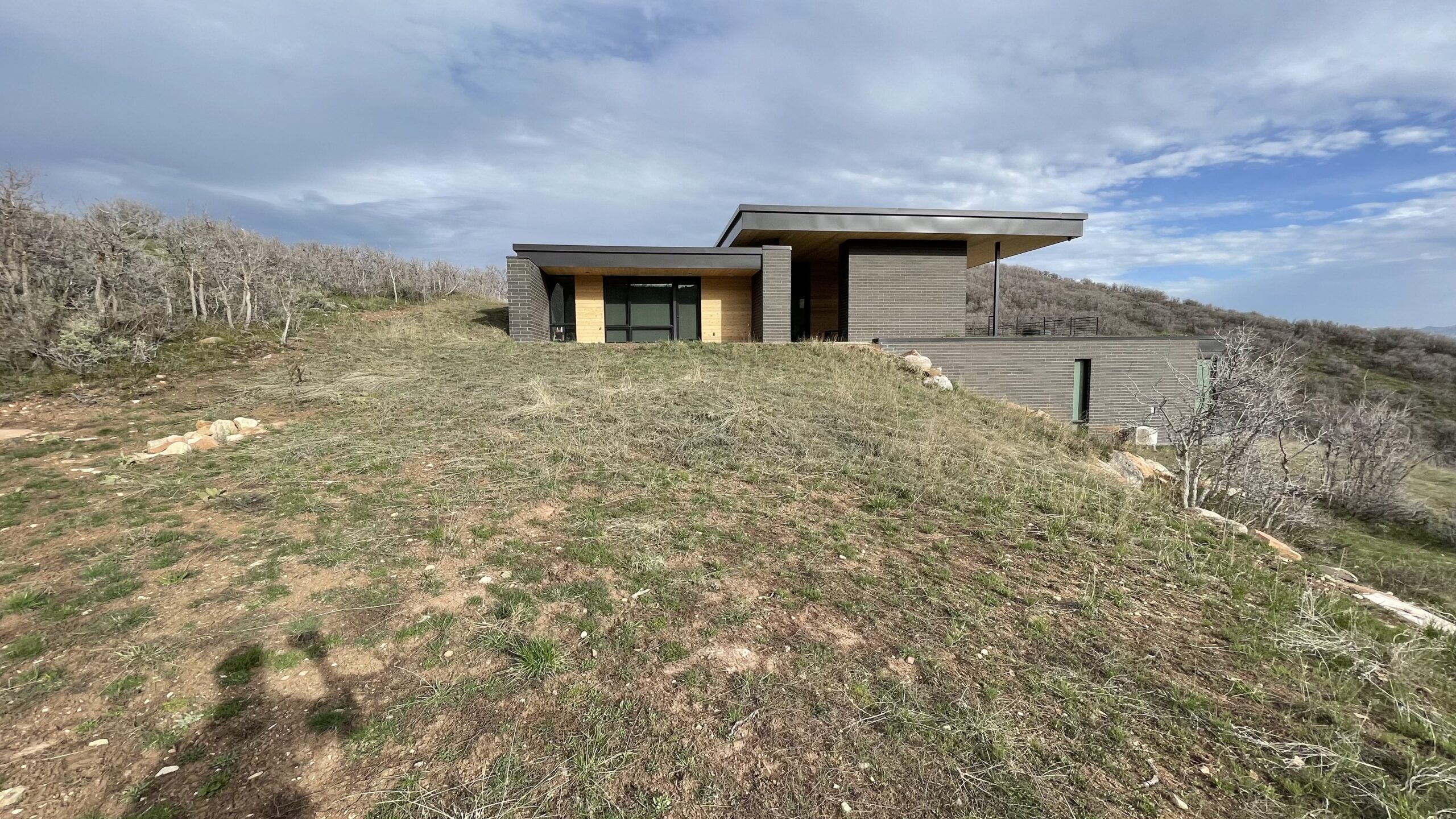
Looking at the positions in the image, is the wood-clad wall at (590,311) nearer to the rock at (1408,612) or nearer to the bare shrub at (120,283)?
the bare shrub at (120,283)

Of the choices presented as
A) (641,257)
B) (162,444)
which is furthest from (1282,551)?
(641,257)

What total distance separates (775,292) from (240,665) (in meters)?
14.0

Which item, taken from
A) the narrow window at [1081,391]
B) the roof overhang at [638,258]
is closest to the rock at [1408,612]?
the narrow window at [1081,391]

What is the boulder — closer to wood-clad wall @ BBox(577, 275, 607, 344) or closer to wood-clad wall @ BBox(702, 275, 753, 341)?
wood-clad wall @ BBox(702, 275, 753, 341)

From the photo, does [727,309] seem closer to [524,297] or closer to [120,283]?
[524,297]

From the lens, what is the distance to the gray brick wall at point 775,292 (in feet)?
50.2

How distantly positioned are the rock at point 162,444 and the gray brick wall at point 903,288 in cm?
1434

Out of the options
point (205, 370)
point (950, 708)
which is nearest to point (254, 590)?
point (950, 708)

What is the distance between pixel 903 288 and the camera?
634 inches

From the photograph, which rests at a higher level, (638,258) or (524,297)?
(638,258)

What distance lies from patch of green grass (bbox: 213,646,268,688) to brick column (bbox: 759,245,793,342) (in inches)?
532

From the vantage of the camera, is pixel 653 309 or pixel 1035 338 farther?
pixel 653 309

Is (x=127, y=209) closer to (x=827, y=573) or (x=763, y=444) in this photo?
(x=763, y=444)

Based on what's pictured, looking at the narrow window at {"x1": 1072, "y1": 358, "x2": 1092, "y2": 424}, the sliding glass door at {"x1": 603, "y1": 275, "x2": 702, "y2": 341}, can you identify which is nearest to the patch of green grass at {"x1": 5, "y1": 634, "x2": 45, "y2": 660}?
the sliding glass door at {"x1": 603, "y1": 275, "x2": 702, "y2": 341}
